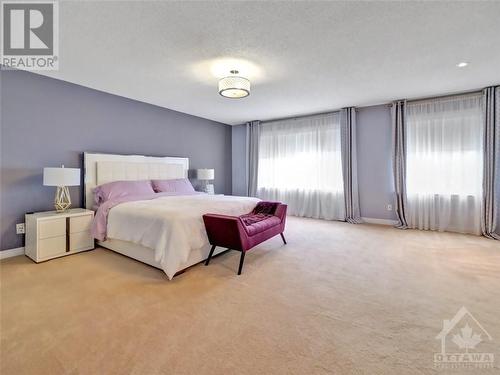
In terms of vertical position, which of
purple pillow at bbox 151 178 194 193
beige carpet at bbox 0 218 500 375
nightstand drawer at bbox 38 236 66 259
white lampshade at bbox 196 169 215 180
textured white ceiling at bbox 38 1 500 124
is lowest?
beige carpet at bbox 0 218 500 375

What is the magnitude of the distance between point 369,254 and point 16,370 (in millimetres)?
3416

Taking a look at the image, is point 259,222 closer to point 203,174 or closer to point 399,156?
point 203,174

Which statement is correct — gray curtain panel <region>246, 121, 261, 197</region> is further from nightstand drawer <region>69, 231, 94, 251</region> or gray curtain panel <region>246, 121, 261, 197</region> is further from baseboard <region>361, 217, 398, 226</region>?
nightstand drawer <region>69, 231, 94, 251</region>

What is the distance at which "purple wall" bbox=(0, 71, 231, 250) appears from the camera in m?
2.98

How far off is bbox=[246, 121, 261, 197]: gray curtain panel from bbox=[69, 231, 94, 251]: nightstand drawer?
3.89 meters

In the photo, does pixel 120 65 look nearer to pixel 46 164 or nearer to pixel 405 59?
pixel 46 164

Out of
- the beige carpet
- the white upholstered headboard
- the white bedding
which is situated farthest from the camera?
the white upholstered headboard

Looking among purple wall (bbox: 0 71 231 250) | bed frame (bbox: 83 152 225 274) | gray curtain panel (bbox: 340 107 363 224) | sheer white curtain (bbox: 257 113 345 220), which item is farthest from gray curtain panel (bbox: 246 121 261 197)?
purple wall (bbox: 0 71 231 250)

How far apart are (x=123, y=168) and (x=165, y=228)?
2.19 meters

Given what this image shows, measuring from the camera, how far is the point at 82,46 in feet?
8.14

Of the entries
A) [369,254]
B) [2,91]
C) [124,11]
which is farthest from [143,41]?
[369,254]

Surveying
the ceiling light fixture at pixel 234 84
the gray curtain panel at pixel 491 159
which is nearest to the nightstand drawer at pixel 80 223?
the ceiling light fixture at pixel 234 84

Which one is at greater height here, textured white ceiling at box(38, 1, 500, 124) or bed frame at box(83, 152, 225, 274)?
textured white ceiling at box(38, 1, 500, 124)

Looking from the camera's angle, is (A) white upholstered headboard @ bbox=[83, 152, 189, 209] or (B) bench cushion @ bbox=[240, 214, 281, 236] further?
(A) white upholstered headboard @ bbox=[83, 152, 189, 209]
